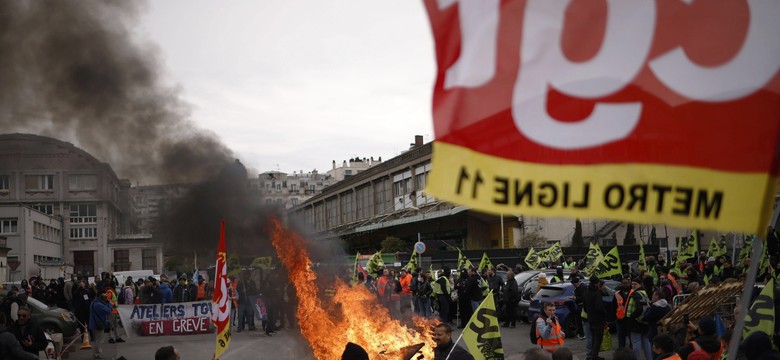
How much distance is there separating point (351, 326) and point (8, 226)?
46204mm

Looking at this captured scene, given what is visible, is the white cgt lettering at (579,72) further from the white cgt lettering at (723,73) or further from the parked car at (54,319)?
the parked car at (54,319)

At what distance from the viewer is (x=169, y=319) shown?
23656mm

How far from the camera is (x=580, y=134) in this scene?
301cm

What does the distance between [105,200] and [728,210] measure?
30029mm

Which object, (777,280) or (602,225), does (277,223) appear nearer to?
(777,280)

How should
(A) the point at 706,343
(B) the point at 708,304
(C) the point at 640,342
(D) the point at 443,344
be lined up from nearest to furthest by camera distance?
(A) the point at 706,343, (D) the point at 443,344, (B) the point at 708,304, (C) the point at 640,342

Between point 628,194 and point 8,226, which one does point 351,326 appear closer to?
point 628,194

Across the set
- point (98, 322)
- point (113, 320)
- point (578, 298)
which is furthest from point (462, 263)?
point (98, 322)

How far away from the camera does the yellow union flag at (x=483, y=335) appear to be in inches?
341

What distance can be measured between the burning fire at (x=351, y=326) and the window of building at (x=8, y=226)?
41.3m

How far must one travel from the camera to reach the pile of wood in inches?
488

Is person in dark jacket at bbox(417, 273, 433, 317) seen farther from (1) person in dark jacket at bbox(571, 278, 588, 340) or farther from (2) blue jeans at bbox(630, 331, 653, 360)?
(2) blue jeans at bbox(630, 331, 653, 360)

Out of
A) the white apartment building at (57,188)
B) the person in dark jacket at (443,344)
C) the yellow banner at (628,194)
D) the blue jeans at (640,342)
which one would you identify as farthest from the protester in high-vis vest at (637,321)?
the white apartment building at (57,188)

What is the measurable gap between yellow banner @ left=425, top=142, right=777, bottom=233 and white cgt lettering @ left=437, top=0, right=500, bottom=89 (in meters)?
0.42
